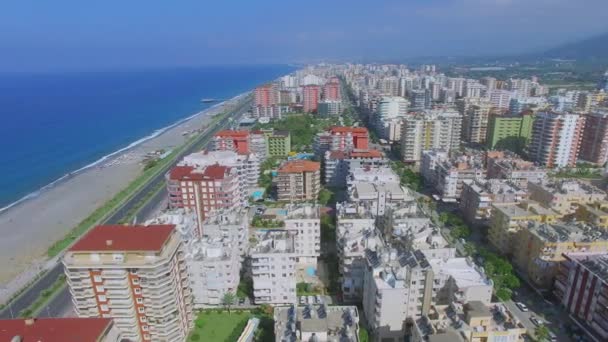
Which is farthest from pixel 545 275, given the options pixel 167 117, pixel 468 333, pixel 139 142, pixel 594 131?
pixel 167 117

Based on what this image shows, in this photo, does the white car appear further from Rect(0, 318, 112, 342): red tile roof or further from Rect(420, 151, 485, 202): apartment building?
Rect(0, 318, 112, 342): red tile roof

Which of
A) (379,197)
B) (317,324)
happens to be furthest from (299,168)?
(317,324)

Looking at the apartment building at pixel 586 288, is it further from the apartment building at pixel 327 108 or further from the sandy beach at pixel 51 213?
the apartment building at pixel 327 108

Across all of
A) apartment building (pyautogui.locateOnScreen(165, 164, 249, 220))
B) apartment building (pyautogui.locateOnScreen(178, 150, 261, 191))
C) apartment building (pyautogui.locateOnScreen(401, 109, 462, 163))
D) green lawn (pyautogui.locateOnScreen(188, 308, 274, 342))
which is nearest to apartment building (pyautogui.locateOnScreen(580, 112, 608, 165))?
apartment building (pyautogui.locateOnScreen(401, 109, 462, 163))

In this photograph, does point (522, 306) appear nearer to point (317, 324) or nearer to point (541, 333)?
point (541, 333)

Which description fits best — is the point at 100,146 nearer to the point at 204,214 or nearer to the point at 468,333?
the point at 204,214

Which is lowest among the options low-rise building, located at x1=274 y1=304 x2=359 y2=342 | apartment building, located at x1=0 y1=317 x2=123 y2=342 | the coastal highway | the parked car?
the coastal highway
